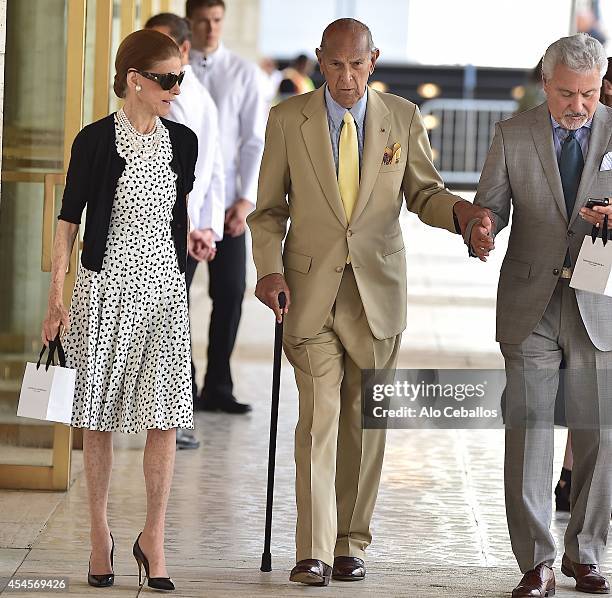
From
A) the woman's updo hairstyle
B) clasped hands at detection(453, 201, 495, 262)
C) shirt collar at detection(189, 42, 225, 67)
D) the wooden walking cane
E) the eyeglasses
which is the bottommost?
the wooden walking cane

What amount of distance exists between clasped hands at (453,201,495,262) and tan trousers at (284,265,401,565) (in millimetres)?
424

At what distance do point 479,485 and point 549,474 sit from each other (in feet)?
5.70

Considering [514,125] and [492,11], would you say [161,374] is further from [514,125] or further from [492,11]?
[492,11]

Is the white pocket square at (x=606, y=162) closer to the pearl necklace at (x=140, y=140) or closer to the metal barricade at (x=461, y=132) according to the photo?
the pearl necklace at (x=140, y=140)

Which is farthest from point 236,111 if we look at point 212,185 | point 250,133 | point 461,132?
point 461,132

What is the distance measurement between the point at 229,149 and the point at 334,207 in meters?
3.05

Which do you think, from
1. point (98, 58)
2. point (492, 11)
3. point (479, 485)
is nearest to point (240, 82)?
point (98, 58)

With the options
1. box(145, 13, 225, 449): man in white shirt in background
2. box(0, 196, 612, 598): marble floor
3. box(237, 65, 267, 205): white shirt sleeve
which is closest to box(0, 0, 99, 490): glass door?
box(0, 196, 612, 598): marble floor

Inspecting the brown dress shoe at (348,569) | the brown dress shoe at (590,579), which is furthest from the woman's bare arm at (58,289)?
the brown dress shoe at (590,579)

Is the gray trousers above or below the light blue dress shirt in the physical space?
below

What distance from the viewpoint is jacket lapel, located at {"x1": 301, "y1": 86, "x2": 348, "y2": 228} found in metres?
4.58

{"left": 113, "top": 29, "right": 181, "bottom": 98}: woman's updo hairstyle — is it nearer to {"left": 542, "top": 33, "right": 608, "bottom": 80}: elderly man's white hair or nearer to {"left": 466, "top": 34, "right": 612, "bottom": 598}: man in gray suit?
{"left": 466, "top": 34, "right": 612, "bottom": 598}: man in gray suit

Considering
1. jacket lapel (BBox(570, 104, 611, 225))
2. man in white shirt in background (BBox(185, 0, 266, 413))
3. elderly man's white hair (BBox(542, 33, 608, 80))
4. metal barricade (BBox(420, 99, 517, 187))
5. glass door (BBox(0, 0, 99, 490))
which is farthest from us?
metal barricade (BBox(420, 99, 517, 187))

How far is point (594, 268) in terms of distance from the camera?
4.29 m
